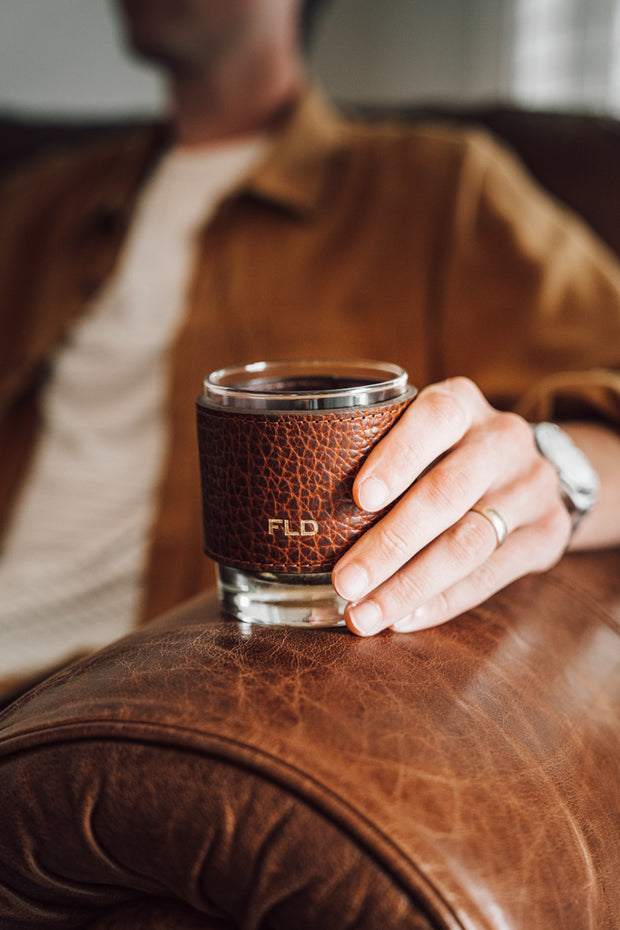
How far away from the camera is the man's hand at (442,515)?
1.40 feet

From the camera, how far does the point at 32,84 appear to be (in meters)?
2.41

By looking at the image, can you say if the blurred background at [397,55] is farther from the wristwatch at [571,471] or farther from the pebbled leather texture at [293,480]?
the pebbled leather texture at [293,480]

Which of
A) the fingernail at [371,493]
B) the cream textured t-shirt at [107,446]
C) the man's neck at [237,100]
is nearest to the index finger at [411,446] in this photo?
the fingernail at [371,493]

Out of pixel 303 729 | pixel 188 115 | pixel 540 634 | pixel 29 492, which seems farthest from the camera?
pixel 188 115

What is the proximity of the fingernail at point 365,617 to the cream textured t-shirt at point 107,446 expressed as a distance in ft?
1.99

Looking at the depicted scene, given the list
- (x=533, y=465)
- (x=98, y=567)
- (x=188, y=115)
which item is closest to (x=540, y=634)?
(x=533, y=465)

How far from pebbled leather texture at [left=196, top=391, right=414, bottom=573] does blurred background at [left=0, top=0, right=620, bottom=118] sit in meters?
2.04

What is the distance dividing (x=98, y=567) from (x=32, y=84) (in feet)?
6.59

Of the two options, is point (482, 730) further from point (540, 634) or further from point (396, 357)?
point (396, 357)

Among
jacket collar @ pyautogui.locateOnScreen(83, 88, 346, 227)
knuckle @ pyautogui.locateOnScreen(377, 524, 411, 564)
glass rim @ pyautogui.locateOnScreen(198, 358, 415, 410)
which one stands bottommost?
knuckle @ pyautogui.locateOnScreen(377, 524, 411, 564)

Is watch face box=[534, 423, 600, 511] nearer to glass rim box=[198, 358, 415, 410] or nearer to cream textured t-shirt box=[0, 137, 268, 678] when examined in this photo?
glass rim box=[198, 358, 415, 410]

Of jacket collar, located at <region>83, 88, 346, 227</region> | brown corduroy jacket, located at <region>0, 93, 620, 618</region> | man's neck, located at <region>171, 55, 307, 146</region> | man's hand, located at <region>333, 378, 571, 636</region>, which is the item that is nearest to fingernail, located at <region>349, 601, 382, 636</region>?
man's hand, located at <region>333, 378, 571, 636</region>

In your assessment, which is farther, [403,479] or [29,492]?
[29,492]

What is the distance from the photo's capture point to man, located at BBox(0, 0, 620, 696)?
0.84 m
